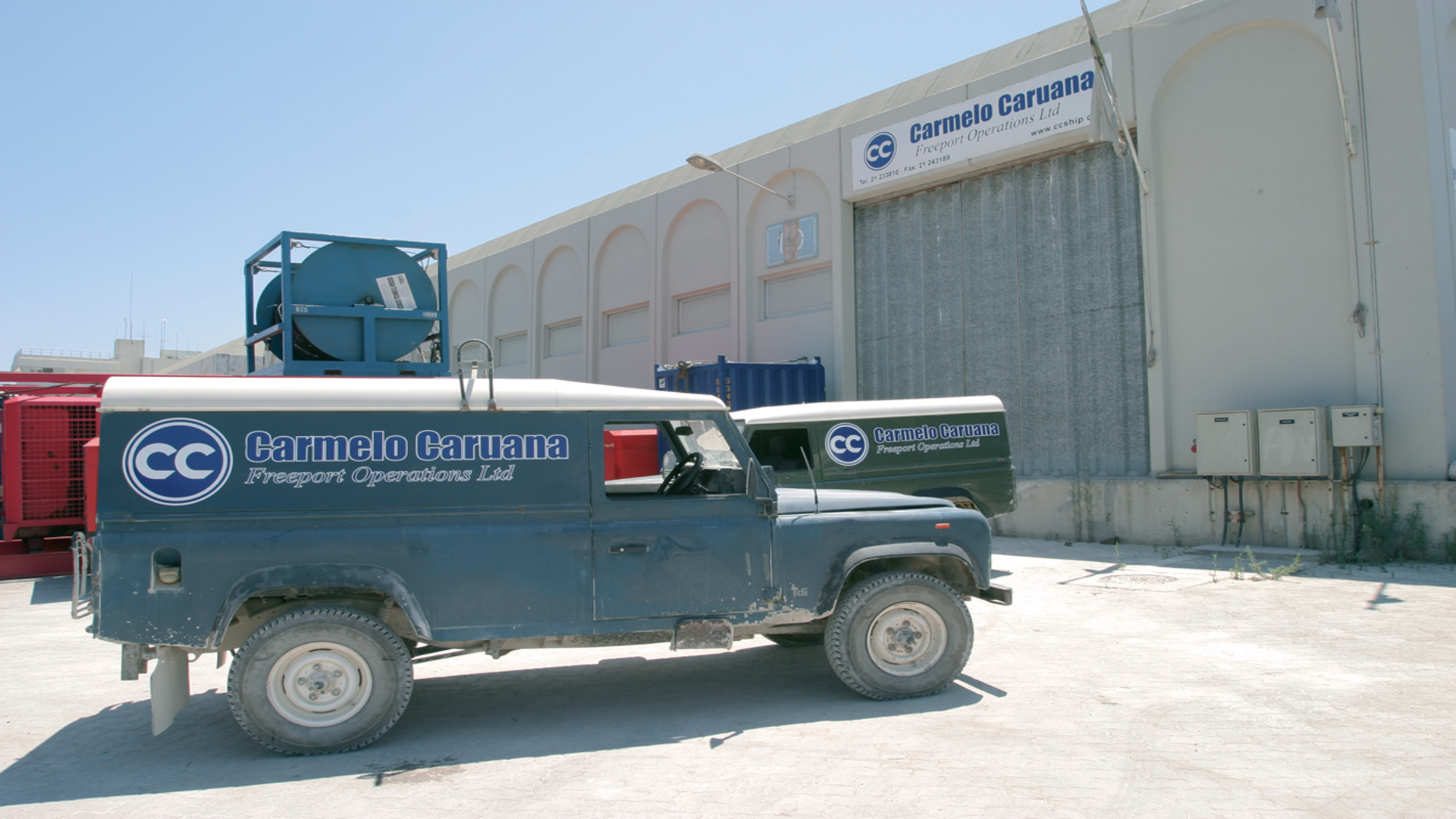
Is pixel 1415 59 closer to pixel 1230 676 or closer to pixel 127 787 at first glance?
pixel 1230 676

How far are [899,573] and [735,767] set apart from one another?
1727 mm

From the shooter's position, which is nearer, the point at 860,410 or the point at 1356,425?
the point at 860,410

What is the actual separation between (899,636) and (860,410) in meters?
5.65

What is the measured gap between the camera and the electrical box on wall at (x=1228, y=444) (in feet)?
40.7

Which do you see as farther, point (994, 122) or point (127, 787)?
point (994, 122)

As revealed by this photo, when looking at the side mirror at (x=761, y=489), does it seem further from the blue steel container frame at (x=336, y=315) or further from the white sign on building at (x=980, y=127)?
the white sign on building at (x=980, y=127)

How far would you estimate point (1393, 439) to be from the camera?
459 inches

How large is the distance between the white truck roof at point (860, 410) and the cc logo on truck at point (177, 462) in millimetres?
6902

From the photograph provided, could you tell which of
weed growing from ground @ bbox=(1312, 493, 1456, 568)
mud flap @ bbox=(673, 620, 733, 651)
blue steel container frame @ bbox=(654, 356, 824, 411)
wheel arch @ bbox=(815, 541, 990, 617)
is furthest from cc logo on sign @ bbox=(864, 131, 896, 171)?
mud flap @ bbox=(673, 620, 733, 651)

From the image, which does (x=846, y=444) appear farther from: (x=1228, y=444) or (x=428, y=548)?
(x=428, y=548)

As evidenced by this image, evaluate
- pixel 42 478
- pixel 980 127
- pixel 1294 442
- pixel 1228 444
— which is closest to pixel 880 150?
pixel 980 127

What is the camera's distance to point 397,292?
42.1 ft

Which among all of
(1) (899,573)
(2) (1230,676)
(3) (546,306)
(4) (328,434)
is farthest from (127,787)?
(3) (546,306)

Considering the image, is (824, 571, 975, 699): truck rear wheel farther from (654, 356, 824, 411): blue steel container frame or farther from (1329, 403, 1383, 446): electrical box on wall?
(654, 356, 824, 411): blue steel container frame
